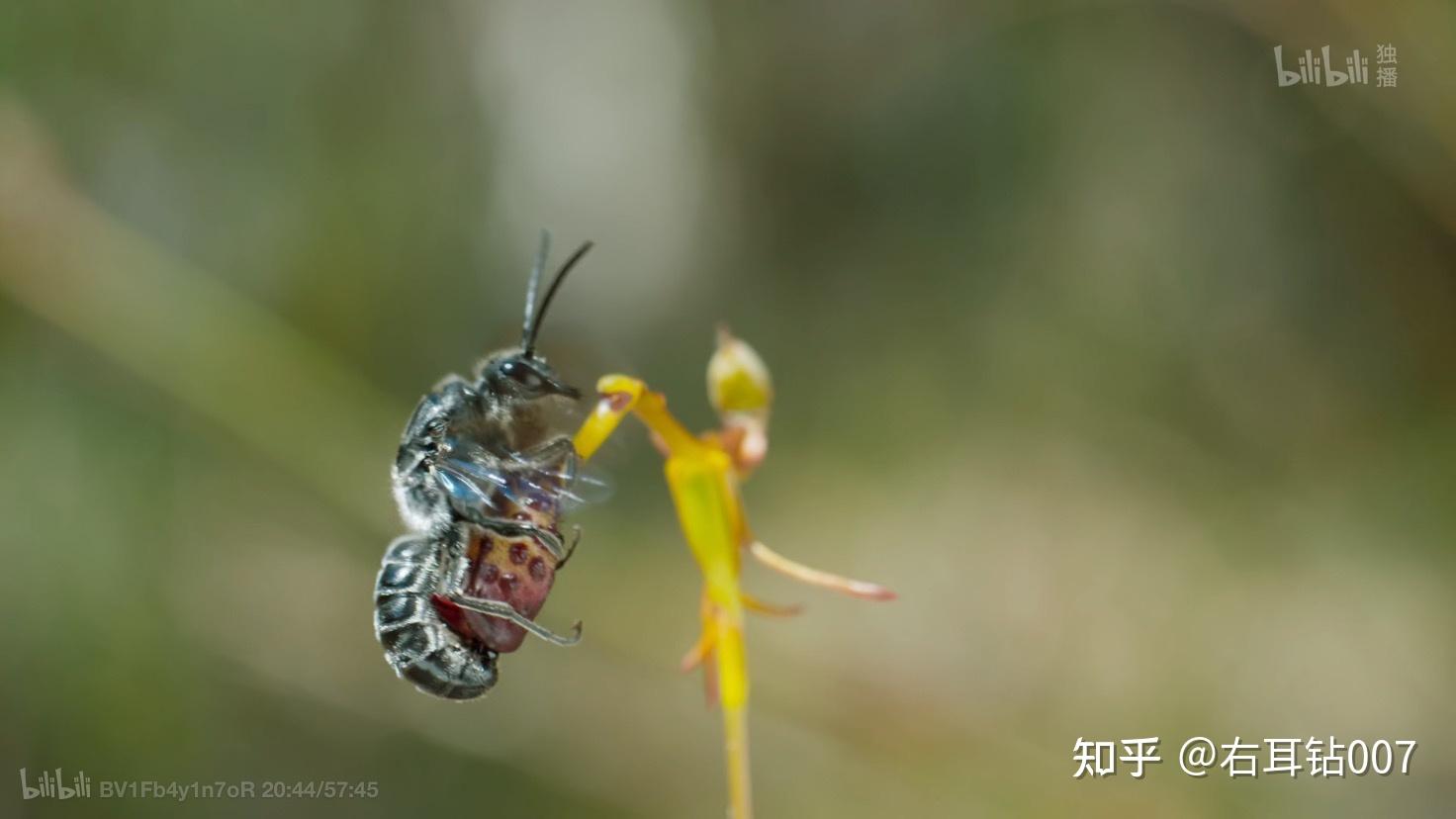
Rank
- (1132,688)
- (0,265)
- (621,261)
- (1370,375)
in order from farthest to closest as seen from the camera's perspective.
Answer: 1. (621,261)
2. (1370,375)
3. (1132,688)
4. (0,265)

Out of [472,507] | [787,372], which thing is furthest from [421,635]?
[787,372]

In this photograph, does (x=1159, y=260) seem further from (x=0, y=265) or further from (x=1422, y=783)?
(x=0, y=265)

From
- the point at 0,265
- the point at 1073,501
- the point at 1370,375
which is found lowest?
the point at 0,265

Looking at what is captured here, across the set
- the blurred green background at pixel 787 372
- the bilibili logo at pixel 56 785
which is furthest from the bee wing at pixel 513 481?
the bilibili logo at pixel 56 785

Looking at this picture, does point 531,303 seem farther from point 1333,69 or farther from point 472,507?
point 1333,69

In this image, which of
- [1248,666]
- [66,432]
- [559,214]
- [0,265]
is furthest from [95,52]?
[1248,666]

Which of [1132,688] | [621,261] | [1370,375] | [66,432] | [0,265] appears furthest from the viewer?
[621,261]

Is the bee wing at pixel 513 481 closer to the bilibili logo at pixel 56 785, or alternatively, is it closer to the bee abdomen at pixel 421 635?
the bee abdomen at pixel 421 635
